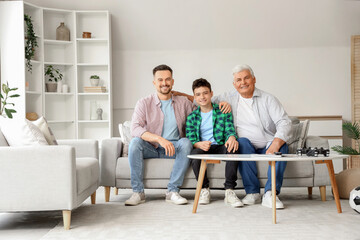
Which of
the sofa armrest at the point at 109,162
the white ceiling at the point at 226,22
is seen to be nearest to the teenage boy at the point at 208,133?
the sofa armrest at the point at 109,162

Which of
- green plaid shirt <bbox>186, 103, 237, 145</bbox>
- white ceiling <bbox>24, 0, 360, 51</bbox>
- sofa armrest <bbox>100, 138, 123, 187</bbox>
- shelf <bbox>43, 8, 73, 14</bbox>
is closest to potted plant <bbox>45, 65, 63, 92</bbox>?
shelf <bbox>43, 8, 73, 14</bbox>

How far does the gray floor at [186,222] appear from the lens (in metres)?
2.80

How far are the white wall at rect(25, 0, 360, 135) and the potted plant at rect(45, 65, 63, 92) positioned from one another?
80 centimetres

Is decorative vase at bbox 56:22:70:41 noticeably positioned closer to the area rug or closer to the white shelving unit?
the white shelving unit

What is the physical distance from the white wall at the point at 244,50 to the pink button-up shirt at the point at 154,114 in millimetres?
2724

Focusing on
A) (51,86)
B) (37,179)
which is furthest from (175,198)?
(51,86)

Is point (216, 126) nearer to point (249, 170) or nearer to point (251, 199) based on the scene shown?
point (249, 170)

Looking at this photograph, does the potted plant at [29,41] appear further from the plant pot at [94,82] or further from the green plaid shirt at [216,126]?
the green plaid shirt at [216,126]

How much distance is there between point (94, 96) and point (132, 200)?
3201mm

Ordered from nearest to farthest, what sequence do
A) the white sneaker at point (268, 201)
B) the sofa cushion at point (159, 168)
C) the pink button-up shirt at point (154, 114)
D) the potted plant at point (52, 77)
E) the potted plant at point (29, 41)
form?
the white sneaker at point (268, 201), the sofa cushion at point (159, 168), the pink button-up shirt at point (154, 114), the potted plant at point (29, 41), the potted plant at point (52, 77)

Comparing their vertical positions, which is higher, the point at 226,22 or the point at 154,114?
the point at 226,22

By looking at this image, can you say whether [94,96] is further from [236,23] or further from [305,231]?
[305,231]

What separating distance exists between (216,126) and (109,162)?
96 cm

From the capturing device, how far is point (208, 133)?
4082 mm
